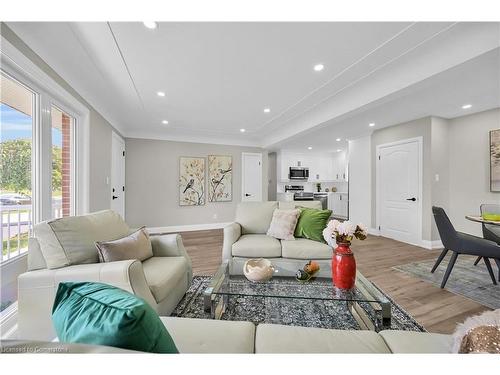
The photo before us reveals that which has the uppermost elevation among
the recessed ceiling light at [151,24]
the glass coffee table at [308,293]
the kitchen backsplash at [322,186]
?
the recessed ceiling light at [151,24]

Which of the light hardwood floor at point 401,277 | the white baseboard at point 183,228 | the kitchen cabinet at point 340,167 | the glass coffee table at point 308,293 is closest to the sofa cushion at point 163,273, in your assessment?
the glass coffee table at point 308,293

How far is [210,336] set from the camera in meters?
0.85

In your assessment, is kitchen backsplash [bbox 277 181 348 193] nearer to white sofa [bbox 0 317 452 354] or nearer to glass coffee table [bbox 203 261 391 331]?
glass coffee table [bbox 203 261 391 331]

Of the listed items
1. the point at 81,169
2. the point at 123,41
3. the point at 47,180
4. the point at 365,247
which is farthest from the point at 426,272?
the point at 81,169

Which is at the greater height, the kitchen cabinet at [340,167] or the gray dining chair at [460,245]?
the kitchen cabinet at [340,167]

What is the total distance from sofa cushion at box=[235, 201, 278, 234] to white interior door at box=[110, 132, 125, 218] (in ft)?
8.15

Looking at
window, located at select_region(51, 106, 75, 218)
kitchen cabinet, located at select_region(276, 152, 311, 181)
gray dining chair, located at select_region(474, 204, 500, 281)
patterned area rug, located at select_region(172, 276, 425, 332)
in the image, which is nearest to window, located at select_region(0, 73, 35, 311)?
window, located at select_region(51, 106, 75, 218)

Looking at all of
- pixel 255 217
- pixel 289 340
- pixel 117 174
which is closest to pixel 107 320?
pixel 289 340

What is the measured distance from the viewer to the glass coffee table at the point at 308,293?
1364 mm

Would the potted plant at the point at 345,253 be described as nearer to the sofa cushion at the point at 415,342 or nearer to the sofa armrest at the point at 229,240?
the sofa cushion at the point at 415,342

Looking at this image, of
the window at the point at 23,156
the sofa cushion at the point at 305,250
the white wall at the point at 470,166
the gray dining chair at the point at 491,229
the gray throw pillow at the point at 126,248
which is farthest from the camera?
the white wall at the point at 470,166

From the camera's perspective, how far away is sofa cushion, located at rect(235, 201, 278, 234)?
8.82ft

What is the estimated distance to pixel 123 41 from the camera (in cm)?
179

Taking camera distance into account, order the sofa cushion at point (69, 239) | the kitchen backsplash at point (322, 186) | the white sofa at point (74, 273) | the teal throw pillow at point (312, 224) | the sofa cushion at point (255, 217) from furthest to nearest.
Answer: the kitchen backsplash at point (322, 186) < the sofa cushion at point (255, 217) < the teal throw pillow at point (312, 224) < the sofa cushion at point (69, 239) < the white sofa at point (74, 273)
